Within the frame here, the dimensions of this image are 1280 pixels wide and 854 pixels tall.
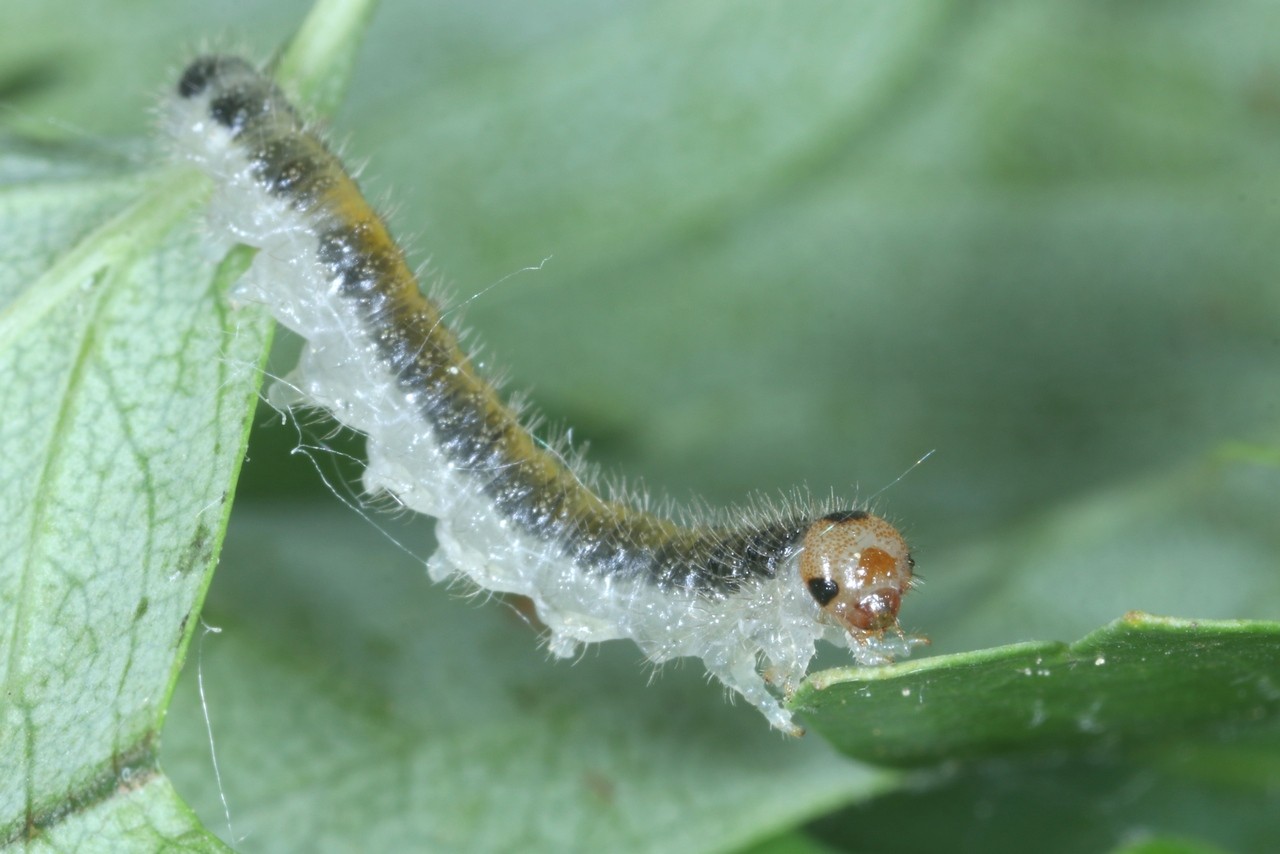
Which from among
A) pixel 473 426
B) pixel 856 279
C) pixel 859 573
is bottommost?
pixel 473 426

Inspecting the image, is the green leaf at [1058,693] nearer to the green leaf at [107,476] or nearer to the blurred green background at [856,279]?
the blurred green background at [856,279]

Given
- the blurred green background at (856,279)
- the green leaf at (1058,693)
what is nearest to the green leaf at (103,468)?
the blurred green background at (856,279)

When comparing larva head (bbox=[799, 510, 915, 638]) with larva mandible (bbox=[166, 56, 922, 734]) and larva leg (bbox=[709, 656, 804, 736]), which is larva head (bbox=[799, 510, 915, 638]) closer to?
larva mandible (bbox=[166, 56, 922, 734])

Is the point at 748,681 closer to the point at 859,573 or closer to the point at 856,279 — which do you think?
the point at 859,573

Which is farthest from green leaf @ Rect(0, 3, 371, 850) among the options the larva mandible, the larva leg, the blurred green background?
the larva leg

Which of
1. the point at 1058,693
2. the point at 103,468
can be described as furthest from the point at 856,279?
the point at 103,468

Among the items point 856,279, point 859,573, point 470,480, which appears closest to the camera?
point 859,573
